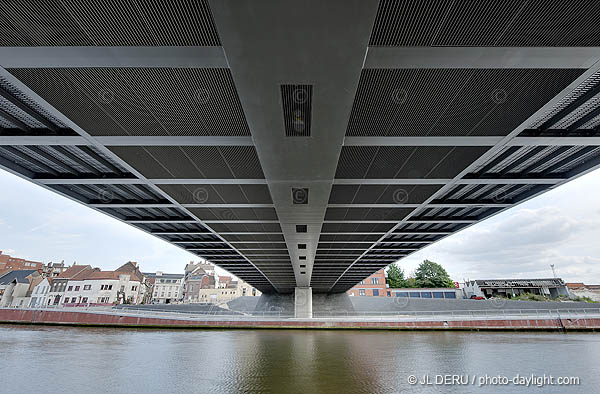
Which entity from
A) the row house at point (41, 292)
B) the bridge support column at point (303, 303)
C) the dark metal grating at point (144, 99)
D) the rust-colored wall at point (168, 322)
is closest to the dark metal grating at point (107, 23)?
the dark metal grating at point (144, 99)

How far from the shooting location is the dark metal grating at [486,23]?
514cm

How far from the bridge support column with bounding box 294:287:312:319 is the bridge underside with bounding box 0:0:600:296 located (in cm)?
3257

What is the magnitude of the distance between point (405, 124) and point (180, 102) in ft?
22.1

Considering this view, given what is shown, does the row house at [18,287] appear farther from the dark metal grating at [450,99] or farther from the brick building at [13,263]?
the dark metal grating at [450,99]

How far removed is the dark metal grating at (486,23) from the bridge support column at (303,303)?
140 feet

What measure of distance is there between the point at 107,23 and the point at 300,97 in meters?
3.97

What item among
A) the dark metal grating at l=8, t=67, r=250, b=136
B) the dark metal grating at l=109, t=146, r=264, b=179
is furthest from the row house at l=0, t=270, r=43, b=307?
the dark metal grating at l=8, t=67, r=250, b=136

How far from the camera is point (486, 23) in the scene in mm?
5379

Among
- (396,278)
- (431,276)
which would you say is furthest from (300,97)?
(396,278)

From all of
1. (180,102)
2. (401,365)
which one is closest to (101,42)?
(180,102)

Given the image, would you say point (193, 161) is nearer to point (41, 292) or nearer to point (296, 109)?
point (296, 109)

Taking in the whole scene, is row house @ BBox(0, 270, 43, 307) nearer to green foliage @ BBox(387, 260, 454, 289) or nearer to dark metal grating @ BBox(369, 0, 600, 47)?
dark metal grating @ BBox(369, 0, 600, 47)

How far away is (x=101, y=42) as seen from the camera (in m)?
5.85

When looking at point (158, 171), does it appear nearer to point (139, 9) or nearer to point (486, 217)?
point (139, 9)
